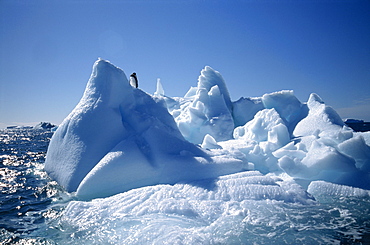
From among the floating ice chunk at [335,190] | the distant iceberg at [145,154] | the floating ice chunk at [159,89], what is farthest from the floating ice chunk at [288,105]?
the floating ice chunk at [159,89]

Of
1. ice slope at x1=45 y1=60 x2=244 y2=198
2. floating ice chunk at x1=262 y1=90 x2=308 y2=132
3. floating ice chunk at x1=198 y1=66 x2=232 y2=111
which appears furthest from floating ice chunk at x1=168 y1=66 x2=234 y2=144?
ice slope at x1=45 y1=60 x2=244 y2=198

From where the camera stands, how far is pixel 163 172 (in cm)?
500

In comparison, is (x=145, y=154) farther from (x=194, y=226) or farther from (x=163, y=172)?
(x=194, y=226)

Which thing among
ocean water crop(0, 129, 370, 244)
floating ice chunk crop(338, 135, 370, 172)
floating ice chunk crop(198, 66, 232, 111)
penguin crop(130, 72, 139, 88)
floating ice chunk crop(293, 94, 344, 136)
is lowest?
ocean water crop(0, 129, 370, 244)

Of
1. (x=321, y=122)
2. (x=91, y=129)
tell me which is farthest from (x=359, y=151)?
(x=91, y=129)

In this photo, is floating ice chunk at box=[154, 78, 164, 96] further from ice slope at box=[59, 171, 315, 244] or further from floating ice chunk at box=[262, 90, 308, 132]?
ice slope at box=[59, 171, 315, 244]

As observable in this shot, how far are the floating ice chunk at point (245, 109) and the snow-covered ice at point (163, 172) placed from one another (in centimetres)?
765

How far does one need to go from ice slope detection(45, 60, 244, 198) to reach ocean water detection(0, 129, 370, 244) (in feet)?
3.30

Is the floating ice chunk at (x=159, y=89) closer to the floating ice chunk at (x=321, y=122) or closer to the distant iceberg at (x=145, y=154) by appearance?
the floating ice chunk at (x=321, y=122)

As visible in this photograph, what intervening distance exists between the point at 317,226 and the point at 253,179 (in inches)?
56.5

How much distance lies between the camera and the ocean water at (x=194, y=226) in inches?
118

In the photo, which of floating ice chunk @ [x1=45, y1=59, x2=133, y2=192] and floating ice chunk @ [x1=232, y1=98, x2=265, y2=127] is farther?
floating ice chunk @ [x1=232, y1=98, x2=265, y2=127]

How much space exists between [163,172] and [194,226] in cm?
191

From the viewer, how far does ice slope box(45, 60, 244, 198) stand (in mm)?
4867
